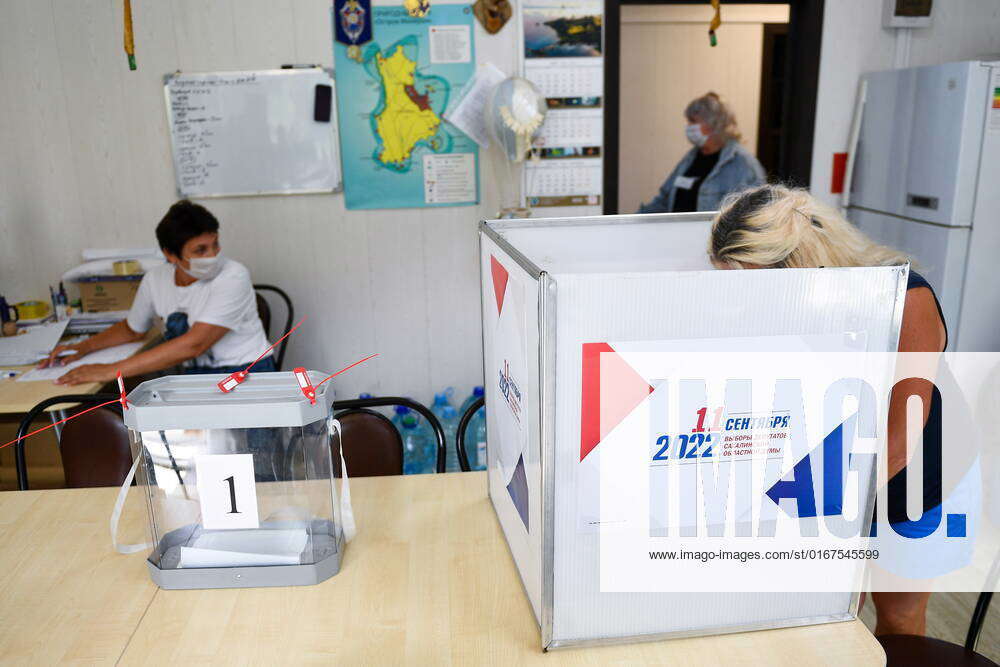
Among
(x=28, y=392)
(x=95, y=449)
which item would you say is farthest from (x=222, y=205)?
(x=95, y=449)

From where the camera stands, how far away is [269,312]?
3.56m

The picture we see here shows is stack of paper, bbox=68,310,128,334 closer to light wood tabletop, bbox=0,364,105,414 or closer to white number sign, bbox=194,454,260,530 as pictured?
light wood tabletop, bbox=0,364,105,414

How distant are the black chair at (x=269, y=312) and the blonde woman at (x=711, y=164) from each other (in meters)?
1.99

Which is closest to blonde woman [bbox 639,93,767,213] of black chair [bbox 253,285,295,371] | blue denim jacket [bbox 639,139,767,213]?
blue denim jacket [bbox 639,139,767,213]

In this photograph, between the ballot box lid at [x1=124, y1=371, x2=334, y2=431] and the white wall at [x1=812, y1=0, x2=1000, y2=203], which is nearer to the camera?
the ballot box lid at [x1=124, y1=371, x2=334, y2=431]

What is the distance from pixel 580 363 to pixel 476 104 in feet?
9.04

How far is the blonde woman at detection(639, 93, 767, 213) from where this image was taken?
377 centimetres

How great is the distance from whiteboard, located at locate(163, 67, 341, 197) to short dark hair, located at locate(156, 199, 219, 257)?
0.84m

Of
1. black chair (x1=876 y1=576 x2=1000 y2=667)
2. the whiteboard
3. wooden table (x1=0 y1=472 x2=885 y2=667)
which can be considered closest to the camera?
wooden table (x1=0 y1=472 x2=885 y2=667)

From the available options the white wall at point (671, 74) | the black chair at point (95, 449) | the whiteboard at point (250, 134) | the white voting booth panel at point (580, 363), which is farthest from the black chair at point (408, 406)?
the white wall at point (671, 74)

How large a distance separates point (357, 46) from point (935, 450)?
111 inches

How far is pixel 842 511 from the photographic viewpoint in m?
1.15

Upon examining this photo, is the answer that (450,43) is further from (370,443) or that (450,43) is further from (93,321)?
(370,443)

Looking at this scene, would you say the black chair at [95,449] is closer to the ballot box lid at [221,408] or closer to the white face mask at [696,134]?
the ballot box lid at [221,408]
